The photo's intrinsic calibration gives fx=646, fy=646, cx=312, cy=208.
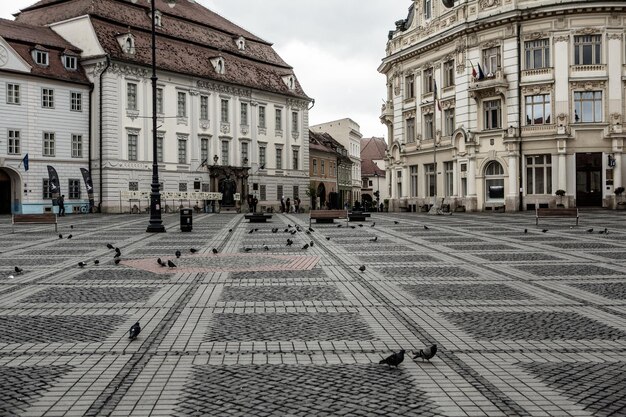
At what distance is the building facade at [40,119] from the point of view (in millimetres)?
45500

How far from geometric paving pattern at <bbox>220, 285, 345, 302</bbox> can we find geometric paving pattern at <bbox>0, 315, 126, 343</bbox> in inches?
82.4

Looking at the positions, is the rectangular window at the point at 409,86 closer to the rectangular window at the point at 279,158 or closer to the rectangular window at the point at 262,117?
the rectangular window at the point at 262,117

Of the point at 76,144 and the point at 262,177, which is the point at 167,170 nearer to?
the point at 76,144

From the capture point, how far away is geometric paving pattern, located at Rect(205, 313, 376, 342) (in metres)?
7.05

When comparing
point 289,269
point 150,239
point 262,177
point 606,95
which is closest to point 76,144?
point 262,177

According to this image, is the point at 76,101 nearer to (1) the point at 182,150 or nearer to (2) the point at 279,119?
(1) the point at 182,150

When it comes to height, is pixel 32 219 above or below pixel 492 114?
below

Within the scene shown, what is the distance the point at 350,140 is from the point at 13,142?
63.6 meters

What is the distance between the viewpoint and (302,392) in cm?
514

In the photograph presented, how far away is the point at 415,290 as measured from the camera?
10344mm

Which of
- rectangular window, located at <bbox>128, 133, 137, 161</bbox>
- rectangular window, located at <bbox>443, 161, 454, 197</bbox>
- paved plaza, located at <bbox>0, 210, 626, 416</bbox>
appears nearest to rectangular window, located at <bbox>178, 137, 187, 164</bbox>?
rectangular window, located at <bbox>128, 133, 137, 161</bbox>

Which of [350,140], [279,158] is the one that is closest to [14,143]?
[279,158]

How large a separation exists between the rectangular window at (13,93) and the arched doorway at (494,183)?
3353cm

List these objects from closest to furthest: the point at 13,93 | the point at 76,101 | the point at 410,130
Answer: the point at 13,93 → the point at 76,101 → the point at 410,130
